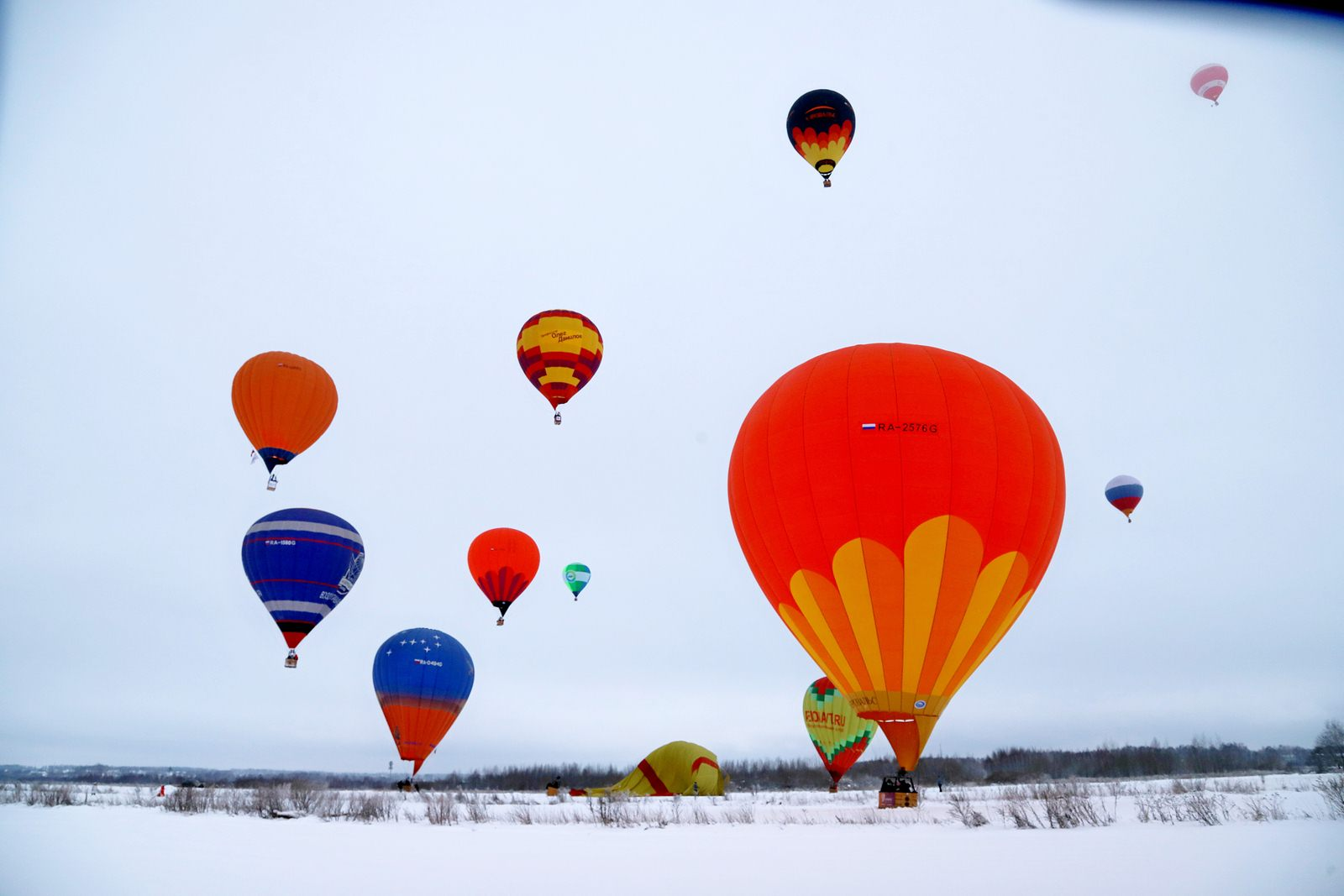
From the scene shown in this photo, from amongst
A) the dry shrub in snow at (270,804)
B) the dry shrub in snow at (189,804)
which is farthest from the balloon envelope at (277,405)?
the dry shrub in snow at (270,804)

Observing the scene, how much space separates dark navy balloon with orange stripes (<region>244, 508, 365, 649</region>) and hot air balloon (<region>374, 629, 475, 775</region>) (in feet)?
15.9

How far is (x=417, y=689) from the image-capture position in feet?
84.2

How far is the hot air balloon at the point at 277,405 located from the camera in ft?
70.6

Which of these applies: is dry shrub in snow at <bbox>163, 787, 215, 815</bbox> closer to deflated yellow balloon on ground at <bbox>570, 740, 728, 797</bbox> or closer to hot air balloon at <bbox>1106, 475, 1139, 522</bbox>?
deflated yellow balloon on ground at <bbox>570, 740, 728, 797</bbox>

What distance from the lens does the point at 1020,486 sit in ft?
43.9

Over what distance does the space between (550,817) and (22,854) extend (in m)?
9.02

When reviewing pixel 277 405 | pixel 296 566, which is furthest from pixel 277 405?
pixel 296 566

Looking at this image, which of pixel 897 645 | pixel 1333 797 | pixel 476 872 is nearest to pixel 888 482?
pixel 897 645

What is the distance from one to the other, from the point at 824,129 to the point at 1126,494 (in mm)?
19157

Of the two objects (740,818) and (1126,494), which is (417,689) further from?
(1126,494)

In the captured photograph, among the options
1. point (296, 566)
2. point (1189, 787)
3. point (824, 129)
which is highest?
point (824, 129)

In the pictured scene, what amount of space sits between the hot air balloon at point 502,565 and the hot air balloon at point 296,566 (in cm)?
701

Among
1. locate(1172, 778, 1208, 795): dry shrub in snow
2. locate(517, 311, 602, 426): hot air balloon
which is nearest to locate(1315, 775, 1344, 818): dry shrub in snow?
Result: locate(1172, 778, 1208, 795): dry shrub in snow

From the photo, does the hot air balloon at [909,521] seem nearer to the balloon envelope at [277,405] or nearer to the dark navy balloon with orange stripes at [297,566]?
the dark navy balloon with orange stripes at [297,566]
